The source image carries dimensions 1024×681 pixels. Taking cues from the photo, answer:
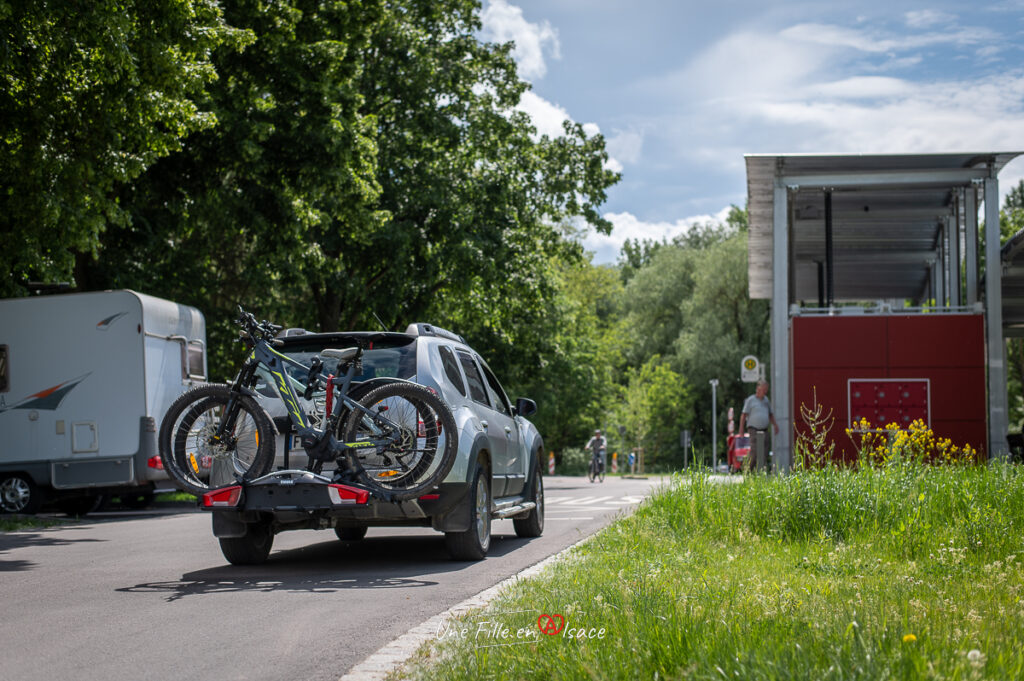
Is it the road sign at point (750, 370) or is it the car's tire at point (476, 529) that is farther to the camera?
the road sign at point (750, 370)

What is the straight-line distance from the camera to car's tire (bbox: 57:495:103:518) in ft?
61.1

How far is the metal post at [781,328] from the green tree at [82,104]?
10995 mm

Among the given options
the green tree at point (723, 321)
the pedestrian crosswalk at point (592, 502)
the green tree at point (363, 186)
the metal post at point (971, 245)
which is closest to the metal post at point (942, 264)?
the metal post at point (971, 245)

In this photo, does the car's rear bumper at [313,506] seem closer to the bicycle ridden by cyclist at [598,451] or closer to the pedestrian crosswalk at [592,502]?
the pedestrian crosswalk at [592,502]

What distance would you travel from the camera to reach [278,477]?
835cm

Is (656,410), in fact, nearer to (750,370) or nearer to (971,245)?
(750,370)

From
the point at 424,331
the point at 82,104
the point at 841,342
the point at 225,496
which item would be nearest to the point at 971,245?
the point at 841,342

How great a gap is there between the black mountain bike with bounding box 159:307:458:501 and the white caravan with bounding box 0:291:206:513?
9.09m

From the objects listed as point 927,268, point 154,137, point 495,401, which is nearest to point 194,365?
point 154,137

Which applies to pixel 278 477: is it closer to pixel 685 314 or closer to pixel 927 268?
pixel 927 268

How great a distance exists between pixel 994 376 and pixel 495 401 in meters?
13.4

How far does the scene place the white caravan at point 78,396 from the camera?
17.3 m

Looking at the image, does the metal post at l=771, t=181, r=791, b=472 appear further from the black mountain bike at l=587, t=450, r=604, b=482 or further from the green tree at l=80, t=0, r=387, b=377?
the black mountain bike at l=587, t=450, r=604, b=482

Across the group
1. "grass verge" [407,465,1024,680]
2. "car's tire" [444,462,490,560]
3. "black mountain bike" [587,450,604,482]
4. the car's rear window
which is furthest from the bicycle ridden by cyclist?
the car's rear window
